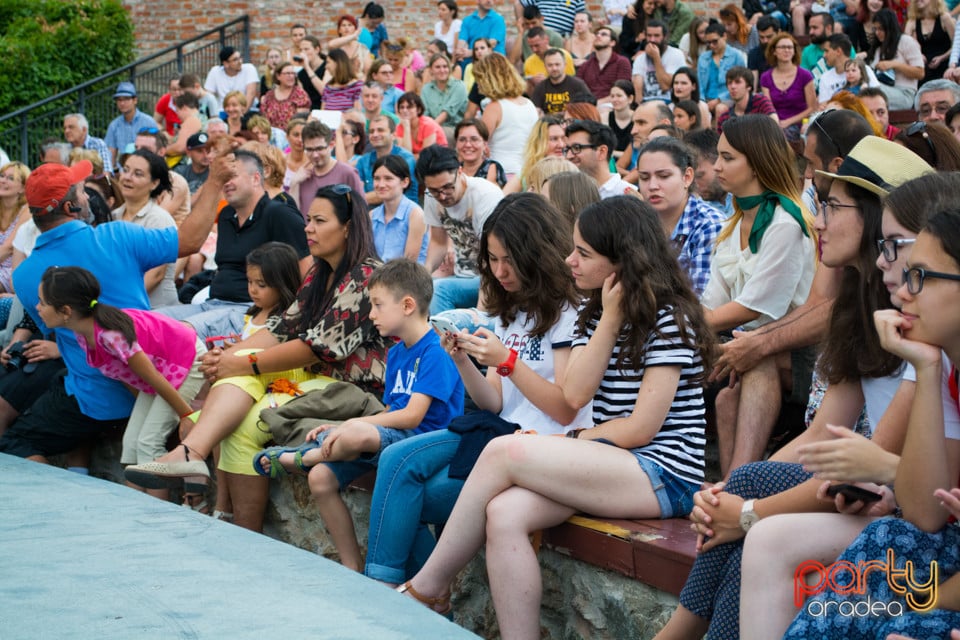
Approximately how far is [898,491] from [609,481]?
1034 millimetres

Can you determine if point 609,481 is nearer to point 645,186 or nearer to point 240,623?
point 240,623

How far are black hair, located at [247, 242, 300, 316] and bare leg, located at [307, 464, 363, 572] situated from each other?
1315 mm

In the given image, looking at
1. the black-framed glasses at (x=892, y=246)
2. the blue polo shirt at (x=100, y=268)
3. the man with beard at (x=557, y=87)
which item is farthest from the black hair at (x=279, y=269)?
the man with beard at (x=557, y=87)

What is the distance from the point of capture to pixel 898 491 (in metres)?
2.46

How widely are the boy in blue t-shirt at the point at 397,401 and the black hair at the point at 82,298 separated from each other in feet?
4.91

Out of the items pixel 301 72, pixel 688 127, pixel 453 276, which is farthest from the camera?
pixel 301 72

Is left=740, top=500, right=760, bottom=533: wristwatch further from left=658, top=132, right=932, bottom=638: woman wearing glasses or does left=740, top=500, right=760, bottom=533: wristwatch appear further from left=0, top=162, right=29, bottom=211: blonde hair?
left=0, top=162, right=29, bottom=211: blonde hair

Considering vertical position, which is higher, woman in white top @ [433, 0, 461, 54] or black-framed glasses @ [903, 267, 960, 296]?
black-framed glasses @ [903, 267, 960, 296]

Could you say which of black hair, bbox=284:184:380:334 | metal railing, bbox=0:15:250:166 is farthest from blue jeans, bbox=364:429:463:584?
metal railing, bbox=0:15:250:166

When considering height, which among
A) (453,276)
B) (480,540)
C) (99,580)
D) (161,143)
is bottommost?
(161,143)

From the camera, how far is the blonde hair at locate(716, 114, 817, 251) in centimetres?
437

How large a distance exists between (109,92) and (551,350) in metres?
12.6

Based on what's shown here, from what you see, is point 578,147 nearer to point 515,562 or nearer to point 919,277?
point 515,562

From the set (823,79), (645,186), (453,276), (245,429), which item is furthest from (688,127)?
(245,429)
